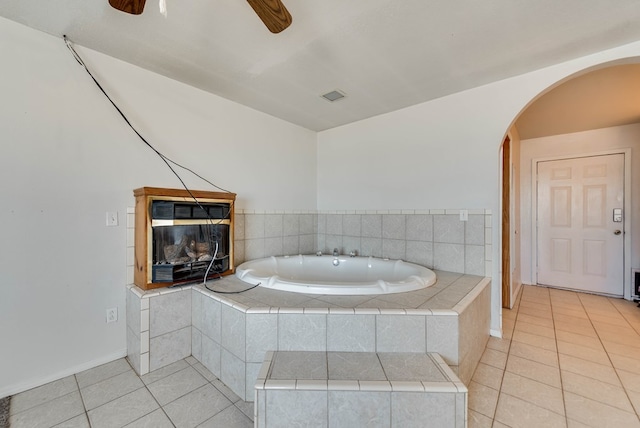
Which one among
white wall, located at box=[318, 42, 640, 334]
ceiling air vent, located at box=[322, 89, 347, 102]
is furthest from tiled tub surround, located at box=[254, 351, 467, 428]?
ceiling air vent, located at box=[322, 89, 347, 102]

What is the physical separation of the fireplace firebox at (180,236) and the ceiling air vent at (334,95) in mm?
1292

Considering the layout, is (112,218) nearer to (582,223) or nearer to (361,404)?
(361,404)

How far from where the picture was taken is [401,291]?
5.91ft

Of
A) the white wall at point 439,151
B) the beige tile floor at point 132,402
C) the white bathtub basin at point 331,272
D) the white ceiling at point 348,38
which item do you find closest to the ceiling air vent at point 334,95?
the white ceiling at point 348,38

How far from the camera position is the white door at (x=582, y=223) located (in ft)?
10.8

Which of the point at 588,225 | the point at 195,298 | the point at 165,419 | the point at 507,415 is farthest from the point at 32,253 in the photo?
the point at 588,225

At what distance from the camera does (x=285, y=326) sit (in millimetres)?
1474

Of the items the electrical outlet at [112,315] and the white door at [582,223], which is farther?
the white door at [582,223]

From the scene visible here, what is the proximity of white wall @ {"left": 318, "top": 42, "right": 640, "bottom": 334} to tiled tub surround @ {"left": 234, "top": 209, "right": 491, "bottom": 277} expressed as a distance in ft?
0.32

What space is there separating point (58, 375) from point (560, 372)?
3251 mm

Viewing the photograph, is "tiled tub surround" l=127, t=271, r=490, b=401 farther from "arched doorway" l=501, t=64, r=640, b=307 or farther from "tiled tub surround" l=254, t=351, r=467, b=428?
"arched doorway" l=501, t=64, r=640, b=307

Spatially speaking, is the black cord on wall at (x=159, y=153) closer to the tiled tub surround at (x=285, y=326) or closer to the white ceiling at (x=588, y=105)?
the tiled tub surround at (x=285, y=326)

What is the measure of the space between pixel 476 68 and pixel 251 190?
2232mm

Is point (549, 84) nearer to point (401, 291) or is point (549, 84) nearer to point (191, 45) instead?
point (401, 291)
